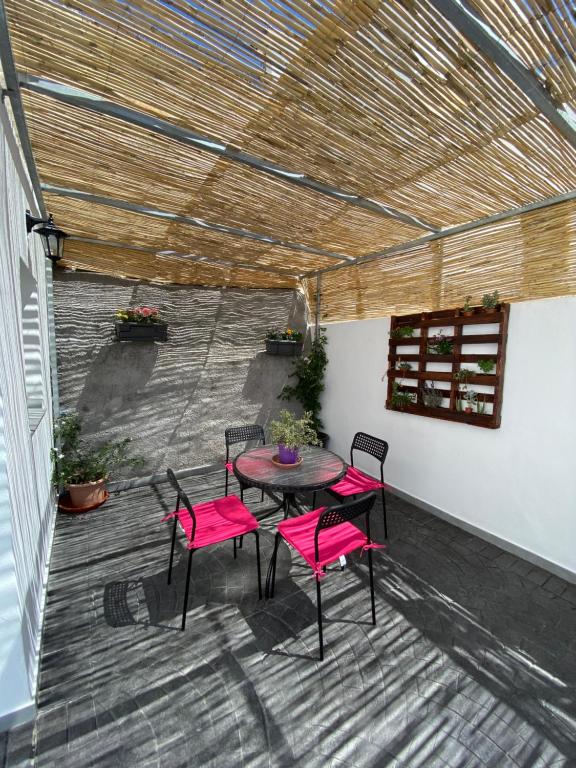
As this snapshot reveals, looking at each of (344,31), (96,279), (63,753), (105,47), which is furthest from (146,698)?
(96,279)

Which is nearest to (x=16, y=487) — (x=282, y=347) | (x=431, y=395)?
(x=431, y=395)

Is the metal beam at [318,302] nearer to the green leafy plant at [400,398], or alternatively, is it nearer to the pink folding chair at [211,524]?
the green leafy plant at [400,398]

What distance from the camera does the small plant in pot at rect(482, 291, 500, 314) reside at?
3.00m

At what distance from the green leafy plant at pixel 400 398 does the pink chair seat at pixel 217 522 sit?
225 centimetres

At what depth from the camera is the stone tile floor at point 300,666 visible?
1.46 metres

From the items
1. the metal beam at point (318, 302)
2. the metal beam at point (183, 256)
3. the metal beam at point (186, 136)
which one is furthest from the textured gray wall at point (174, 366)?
the metal beam at point (186, 136)

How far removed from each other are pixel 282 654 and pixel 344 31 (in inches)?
120

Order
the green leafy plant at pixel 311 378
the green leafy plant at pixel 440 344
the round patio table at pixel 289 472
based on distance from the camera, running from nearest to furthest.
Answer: the round patio table at pixel 289 472
the green leafy plant at pixel 440 344
the green leafy plant at pixel 311 378

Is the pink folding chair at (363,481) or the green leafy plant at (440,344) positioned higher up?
the green leafy plant at (440,344)

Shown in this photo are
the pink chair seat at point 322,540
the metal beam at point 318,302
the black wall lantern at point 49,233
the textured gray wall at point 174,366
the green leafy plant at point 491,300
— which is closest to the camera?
the pink chair seat at point 322,540

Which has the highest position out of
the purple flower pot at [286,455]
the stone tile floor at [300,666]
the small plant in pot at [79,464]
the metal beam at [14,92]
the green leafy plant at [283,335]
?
the metal beam at [14,92]

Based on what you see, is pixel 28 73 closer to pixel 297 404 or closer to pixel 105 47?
pixel 105 47

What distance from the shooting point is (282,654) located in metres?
1.91

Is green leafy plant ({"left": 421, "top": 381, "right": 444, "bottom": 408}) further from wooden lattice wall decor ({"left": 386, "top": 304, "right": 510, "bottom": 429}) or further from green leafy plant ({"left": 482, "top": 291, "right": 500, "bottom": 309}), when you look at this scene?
green leafy plant ({"left": 482, "top": 291, "right": 500, "bottom": 309})
